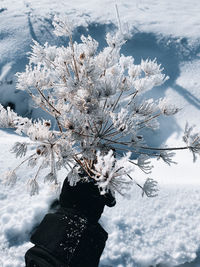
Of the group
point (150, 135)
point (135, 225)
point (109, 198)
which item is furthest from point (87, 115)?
point (150, 135)

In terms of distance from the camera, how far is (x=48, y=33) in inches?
138

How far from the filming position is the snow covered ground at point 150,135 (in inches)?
55.7

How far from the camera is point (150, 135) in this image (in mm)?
2725

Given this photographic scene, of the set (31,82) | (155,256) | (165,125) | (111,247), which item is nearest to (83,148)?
(31,82)

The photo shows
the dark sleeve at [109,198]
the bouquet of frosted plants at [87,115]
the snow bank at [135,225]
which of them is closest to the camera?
the bouquet of frosted plants at [87,115]

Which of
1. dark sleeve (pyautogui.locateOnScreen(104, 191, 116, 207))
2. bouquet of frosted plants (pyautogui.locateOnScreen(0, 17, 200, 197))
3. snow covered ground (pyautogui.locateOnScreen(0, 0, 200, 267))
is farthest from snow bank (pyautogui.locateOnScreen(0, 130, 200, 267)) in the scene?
bouquet of frosted plants (pyautogui.locateOnScreen(0, 17, 200, 197))

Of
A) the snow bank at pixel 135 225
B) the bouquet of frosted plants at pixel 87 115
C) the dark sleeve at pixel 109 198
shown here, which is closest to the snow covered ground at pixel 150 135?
the snow bank at pixel 135 225

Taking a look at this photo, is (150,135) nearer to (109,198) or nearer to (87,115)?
(109,198)

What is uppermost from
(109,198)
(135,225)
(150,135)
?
(109,198)

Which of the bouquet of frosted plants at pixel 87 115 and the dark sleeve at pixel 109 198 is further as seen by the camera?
the dark sleeve at pixel 109 198

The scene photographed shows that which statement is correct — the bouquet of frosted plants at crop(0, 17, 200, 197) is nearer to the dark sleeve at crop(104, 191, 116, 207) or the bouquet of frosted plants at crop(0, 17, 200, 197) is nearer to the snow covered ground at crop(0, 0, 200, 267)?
the dark sleeve at crop(104, 191, 116, 207)

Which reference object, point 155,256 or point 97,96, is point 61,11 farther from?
point 155,256

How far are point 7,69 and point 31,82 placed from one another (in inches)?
90.7

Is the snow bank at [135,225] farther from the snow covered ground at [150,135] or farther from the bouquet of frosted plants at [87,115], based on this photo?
the bouquet of frosted plants at [87,115]
